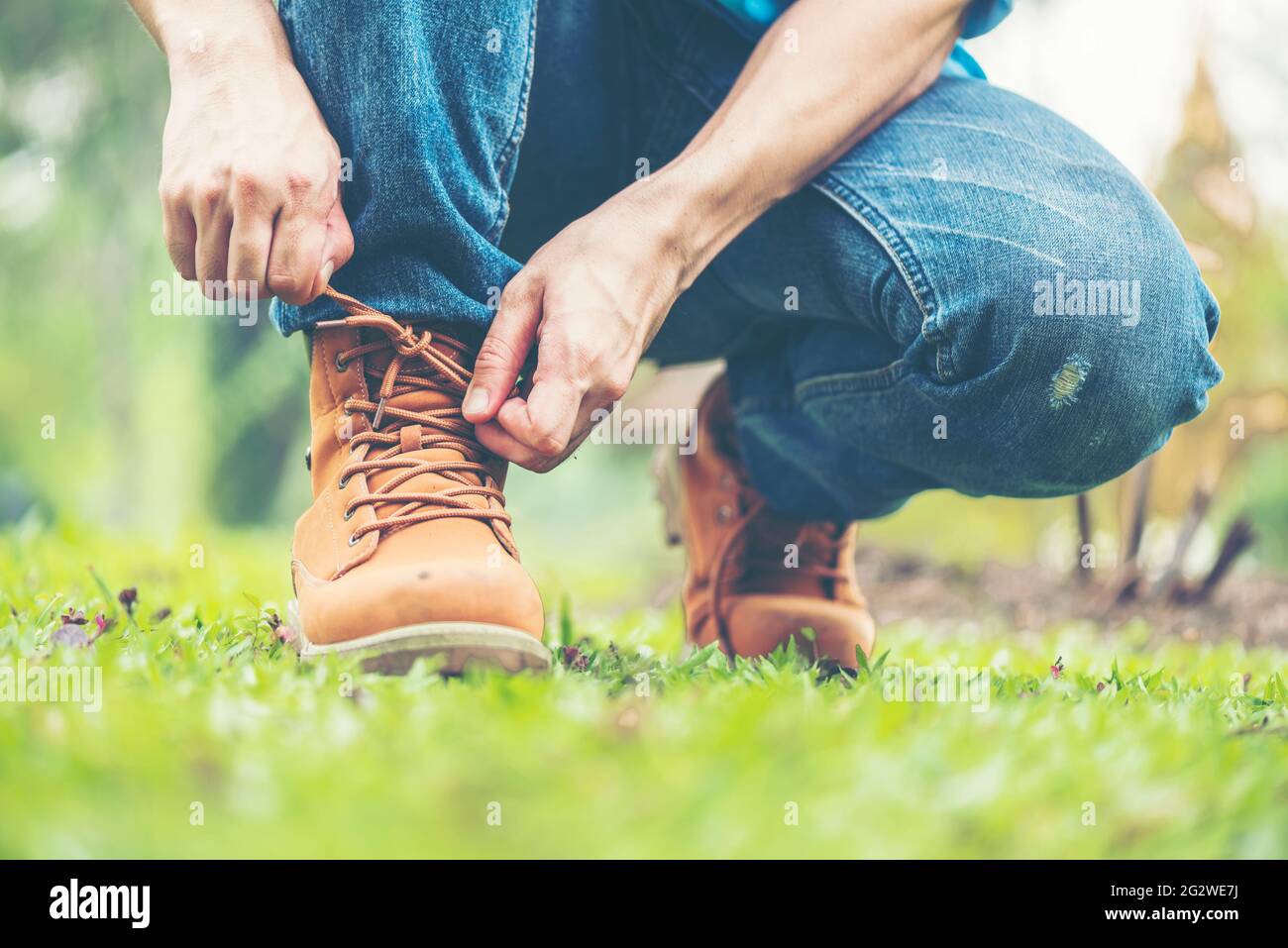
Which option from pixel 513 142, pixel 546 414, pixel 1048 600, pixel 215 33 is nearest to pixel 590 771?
pixel 546 414

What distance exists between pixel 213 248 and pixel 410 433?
1.01 feet

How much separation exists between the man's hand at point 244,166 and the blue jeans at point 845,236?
0.07 metres

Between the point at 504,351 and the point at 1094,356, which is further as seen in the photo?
the point at 1094,356

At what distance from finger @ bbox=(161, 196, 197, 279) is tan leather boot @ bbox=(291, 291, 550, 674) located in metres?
0.16

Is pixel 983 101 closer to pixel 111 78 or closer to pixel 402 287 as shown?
pixel 402 287

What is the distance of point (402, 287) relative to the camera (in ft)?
4.25

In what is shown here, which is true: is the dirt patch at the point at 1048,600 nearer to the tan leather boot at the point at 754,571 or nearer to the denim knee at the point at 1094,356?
the tan leather boot at the point at 754,571

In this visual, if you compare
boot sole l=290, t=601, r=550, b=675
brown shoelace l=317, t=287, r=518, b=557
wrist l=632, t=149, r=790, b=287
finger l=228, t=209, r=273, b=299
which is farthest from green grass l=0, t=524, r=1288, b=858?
wrist l=632, t=149, r=790, b=287

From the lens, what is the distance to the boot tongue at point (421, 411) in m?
1.30

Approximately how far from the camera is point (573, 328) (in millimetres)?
1235

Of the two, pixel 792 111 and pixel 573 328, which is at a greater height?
pixel 792 111

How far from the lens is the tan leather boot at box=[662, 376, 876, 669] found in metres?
1.78

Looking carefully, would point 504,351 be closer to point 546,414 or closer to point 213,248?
point 546,414

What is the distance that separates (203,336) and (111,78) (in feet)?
5.48
